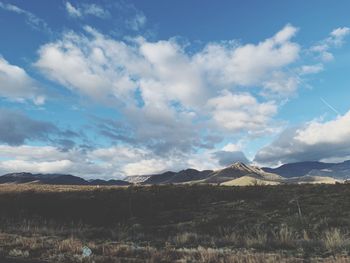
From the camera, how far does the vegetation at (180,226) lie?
555 inches

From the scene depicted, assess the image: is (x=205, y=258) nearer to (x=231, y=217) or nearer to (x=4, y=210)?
(x=231, y=217)

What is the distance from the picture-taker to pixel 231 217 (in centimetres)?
2853

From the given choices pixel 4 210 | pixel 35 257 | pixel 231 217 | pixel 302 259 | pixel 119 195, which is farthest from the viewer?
pixel 119 195

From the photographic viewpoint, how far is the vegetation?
14.1 metres

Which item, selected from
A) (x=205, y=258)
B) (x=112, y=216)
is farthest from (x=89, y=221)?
(x=205, y=258)

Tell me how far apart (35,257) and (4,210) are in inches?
1034

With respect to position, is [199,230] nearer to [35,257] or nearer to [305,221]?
[305,221]

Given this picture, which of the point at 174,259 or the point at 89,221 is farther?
the point at 89,221

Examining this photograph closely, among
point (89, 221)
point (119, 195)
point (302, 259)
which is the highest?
point (119, 195)

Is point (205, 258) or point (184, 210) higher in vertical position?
point (184, 210)

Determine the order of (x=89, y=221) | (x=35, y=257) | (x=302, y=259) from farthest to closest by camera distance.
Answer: (x=89, y=221), (x=35, y=257), (x=302, y=259)

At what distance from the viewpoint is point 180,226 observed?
2620 cm

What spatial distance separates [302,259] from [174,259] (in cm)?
374

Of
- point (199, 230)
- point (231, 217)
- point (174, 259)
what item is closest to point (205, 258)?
point (174, 259)
